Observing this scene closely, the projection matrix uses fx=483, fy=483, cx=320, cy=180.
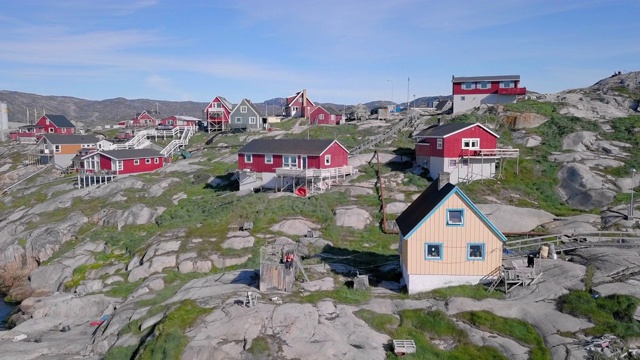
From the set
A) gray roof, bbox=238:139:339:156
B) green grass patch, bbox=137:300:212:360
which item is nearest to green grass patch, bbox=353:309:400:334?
green grass patch, bbox=137:300:212:360

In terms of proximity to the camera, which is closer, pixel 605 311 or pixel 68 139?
pixel 605 311

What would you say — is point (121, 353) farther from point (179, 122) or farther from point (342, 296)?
point (179, 122)

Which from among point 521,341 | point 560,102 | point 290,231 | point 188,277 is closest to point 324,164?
point 290,231

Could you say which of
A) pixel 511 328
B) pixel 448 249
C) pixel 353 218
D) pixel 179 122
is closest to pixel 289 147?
pixel 353 218

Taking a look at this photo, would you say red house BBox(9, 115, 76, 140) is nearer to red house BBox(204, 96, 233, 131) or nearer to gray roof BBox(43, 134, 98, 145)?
gray roof BBox(43, 134, 98, 145)

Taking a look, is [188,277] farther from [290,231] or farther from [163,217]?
[163,217]

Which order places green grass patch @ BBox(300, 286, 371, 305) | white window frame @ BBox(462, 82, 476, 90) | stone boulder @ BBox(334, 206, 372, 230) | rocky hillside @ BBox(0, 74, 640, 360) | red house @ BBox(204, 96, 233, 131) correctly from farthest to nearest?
1. red house @ BBox(204, 96, 233, 131)
2. white window frame @ BBox(462, 82, 476, 90)
3. stone boulder @ BBox(334, 206, 372, 230)
4. green grass patch @ BBox(300, 286, 371, 305)
5. rocky hillside @ BBox(0, 74, 640, 360)
